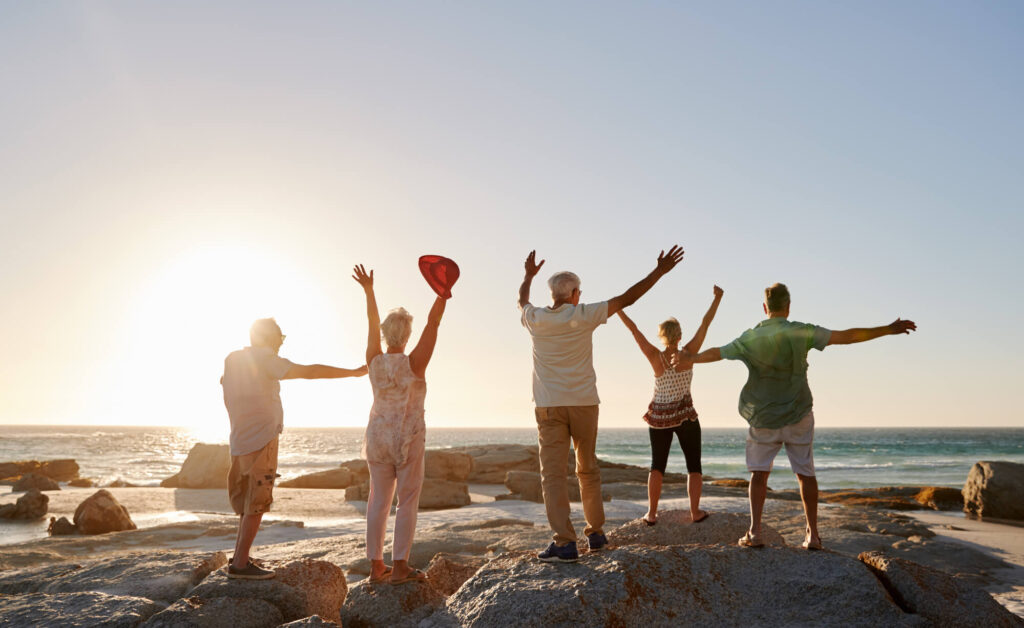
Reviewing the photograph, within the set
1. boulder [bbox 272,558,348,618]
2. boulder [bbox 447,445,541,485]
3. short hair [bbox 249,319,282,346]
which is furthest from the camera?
boulder [bbox 447,445,541,485]

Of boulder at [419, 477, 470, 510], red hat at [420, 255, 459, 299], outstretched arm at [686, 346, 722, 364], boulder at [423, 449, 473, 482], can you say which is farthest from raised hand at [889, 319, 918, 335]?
boulder at [423, 449, 473, 482]

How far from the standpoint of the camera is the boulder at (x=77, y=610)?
489cm

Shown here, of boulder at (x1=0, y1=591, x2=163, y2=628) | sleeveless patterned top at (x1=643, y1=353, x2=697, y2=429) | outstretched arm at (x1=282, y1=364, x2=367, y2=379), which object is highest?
outstretched arm at (x1=282, y1=364, x2=367, y2=379)

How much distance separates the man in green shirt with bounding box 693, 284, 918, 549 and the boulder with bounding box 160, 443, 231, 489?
18310 millimetres

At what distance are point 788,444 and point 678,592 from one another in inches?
58.1

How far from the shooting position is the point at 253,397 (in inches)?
209

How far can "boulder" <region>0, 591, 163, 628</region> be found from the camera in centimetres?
489

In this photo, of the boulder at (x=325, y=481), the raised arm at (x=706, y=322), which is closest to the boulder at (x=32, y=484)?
the boulder at (x=325, y=481)

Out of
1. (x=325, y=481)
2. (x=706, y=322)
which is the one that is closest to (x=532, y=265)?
(x=706, y=322)

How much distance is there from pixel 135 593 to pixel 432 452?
15096 millimetres

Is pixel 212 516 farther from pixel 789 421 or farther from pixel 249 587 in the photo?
pixel 789 421

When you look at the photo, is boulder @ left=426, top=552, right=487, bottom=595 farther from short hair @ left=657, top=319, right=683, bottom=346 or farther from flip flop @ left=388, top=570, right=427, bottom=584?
short hair @ left=657, top=319, right=683, bottom=346

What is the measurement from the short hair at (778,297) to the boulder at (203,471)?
18489mm

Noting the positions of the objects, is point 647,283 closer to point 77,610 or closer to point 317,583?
point 317,583
